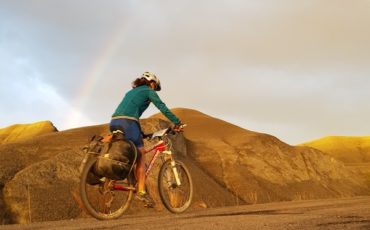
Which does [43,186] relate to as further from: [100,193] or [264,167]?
[264,167]

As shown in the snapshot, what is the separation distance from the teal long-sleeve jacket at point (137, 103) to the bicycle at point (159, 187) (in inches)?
29.0

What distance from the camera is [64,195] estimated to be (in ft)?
56.1

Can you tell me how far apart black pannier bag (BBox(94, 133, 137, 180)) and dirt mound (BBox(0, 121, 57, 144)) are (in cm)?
9410

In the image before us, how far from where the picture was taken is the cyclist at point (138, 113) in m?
8.96

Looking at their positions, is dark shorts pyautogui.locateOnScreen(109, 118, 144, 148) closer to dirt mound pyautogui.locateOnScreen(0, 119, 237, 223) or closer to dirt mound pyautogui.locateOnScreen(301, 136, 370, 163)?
dirt mound pyautogui.locateOnScreen(0, 119, 237, 223)

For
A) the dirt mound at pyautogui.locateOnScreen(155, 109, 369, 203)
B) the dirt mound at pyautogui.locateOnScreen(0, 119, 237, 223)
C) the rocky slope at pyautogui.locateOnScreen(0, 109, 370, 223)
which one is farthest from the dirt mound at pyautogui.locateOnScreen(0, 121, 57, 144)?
the dirt mound at pyautogui.locateOnScreen(0, 119, 237, 223)

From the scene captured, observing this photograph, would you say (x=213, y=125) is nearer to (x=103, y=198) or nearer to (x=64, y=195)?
(x=64, y=195)

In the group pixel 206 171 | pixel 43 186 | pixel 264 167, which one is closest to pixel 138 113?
pixel 43 186

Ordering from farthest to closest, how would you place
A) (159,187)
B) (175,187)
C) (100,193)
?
(175,187), (159,187), (100,193)

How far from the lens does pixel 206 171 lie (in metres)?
31.6

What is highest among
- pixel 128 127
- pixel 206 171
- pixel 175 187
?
pixel 206 171

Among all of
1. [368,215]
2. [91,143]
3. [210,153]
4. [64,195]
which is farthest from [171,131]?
[210,153]

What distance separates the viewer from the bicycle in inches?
339

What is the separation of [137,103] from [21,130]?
11337 centimetres
